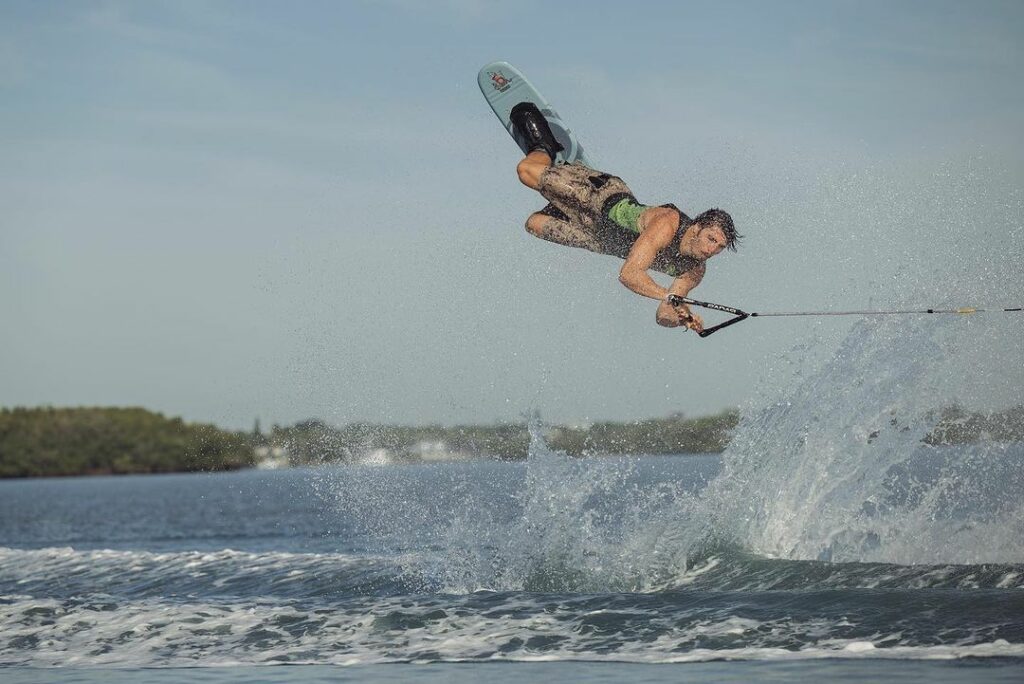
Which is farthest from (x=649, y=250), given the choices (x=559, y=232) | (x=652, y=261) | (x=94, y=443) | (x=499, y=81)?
(x=94, y=443)

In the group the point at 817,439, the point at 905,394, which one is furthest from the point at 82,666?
the point at 905,394

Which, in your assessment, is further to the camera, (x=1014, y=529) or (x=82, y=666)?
(x=1014, y=529)

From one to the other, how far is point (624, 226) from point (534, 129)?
1883 millimetres

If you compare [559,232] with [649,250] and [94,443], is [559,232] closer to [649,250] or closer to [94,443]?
[649,250]

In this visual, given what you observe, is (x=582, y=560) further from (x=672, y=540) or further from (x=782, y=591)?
Result: (x=782, y=591)

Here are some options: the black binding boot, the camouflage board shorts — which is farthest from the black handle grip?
the black binding boot

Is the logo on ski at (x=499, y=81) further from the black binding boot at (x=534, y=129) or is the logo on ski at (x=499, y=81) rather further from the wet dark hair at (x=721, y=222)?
the wet dark hair at (x=721, y=222)

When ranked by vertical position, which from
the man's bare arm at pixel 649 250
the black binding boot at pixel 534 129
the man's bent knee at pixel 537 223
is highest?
the black binding boot at pixel 534 129

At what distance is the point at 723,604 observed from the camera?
9.97 metres

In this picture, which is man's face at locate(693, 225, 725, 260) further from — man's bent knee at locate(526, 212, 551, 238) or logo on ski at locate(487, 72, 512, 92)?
logo on ski at locate(487, 72, 512, 92)

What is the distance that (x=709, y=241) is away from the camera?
9133 millimetres

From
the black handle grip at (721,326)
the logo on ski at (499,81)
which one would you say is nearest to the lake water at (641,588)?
the black handle grip at (721,326)

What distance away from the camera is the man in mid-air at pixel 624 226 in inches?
354

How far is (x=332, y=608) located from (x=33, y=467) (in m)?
138
